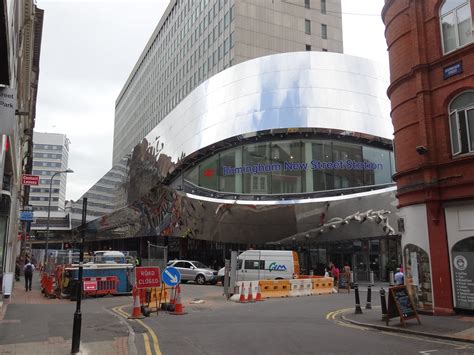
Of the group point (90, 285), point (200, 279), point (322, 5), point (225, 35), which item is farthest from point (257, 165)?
point (322, 5)

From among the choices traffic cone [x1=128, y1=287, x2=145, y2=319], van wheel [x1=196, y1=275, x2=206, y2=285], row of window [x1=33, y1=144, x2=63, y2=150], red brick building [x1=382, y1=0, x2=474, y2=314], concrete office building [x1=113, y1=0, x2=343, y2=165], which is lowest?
traffic cone [x1=128, y1=287, x2=145, y2=319]

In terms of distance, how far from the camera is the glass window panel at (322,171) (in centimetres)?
4184

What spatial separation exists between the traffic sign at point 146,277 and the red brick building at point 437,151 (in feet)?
29.1

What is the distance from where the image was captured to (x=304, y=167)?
4216 cm

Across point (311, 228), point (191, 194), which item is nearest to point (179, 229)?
point (191, 194)

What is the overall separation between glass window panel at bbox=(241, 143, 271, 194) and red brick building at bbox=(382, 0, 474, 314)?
81.7 feet

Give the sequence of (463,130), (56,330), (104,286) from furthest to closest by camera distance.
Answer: (104,286)
(463,130)
(56,330)

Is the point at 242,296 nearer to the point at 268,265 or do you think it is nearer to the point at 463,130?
the point at 268,265

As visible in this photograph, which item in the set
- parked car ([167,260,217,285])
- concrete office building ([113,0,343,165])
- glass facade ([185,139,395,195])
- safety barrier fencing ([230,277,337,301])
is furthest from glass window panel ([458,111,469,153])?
concrete office building ([113,0,343,165])

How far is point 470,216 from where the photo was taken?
49.3 ft

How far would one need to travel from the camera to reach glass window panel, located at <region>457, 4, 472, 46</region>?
1570 centimetres

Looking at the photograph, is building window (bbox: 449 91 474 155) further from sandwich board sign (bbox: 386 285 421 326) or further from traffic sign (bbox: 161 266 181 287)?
traffic sign (bbox: 161 266 181 287)

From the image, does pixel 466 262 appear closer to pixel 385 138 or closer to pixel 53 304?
pixel 53 304

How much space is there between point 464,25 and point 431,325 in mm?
9586
